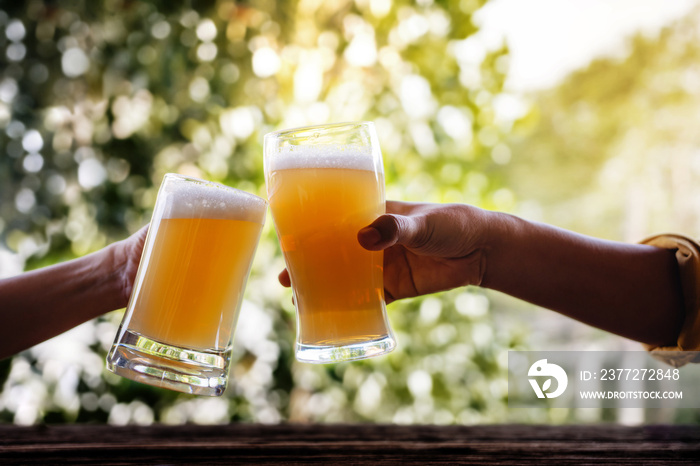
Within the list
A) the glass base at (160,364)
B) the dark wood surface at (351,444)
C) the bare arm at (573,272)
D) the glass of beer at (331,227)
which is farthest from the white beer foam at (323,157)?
the dark wood surface at (351,444)

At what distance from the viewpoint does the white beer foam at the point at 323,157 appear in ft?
3.36

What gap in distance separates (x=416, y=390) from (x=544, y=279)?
1.16 meters

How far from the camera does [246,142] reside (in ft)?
7.47

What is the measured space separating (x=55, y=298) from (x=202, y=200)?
1.94 feet

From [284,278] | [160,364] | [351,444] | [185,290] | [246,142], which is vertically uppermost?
[246,142]

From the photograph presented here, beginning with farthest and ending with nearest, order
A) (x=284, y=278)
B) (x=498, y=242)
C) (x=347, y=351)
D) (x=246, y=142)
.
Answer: (x=246, y=142)
(x=284, y=278)
(x=498, y=242)
(x=347, y=351)

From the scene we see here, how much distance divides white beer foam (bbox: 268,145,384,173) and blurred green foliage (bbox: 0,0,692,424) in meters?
1.19

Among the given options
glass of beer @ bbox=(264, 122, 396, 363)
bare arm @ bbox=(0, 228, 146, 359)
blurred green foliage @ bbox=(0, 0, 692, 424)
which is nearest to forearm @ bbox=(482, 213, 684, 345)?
glass of beer @ bbox=(264, 122, 396, 363)

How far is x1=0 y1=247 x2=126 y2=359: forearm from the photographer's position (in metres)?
1.29

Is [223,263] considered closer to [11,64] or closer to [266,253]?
[266,253]

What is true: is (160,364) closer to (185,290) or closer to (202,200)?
(185,290)

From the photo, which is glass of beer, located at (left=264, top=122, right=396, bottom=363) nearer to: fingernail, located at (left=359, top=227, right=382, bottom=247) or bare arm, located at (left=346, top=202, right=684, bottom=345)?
fingernail, located at (left=359, top=227, right=382, bottom=247)

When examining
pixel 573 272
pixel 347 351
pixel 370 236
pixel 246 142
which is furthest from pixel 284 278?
pixel 246 142

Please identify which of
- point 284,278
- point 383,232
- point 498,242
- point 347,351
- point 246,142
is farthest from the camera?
point 246,142
